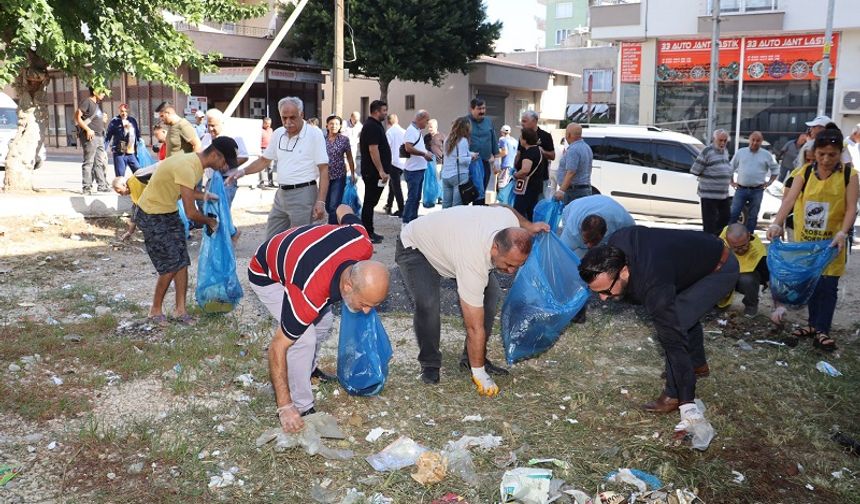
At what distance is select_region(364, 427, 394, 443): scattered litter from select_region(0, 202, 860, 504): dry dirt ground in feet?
0.15

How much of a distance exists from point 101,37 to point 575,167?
691cm

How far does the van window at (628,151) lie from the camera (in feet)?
38.9

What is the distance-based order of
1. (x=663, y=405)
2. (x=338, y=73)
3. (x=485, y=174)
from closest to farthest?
(x=663, y=405), (x=485, y=174), (x=338, y=73)

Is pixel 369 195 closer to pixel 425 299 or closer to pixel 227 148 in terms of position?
pixel 227 148

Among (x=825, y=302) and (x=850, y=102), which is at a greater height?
(x=850, y=102)

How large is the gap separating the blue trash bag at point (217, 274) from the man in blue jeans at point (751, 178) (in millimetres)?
6276

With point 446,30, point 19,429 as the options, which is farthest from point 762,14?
point 19,429

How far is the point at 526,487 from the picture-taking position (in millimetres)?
3160

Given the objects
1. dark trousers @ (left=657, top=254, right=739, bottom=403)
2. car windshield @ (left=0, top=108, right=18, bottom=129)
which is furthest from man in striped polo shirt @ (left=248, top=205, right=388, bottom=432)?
car windshield @ (left=0, top=108, right=18, bottom=129)

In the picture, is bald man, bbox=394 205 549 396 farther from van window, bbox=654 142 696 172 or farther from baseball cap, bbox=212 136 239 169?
van window, bbox=654 142 696 172

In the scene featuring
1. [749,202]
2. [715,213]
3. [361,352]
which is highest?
[749,202]

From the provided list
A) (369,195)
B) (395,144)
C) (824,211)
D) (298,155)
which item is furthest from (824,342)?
(395,144)

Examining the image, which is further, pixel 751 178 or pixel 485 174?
pixel 485 174

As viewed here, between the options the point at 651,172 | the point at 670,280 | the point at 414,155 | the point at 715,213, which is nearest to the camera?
the point at 670,280
